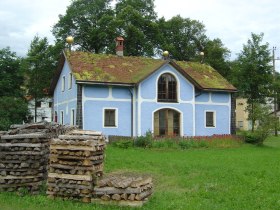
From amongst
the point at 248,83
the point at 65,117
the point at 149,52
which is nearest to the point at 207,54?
the point at 149,52

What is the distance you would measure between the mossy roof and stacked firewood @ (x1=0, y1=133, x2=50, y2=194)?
1608 centimetres

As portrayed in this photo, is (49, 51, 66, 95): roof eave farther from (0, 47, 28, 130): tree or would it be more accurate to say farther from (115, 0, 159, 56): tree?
(115, 0, 159, 56): tree

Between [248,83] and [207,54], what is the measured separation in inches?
410

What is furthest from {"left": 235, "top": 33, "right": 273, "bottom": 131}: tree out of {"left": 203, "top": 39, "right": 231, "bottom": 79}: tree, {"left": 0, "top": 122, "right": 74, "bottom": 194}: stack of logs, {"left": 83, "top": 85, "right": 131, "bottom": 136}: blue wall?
{"left": 0, "top": 122, "right": 74, "bottom": 194}: stack of logs

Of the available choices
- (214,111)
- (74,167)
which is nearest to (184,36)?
(214,111)

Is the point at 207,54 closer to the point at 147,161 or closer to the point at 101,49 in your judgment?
the point at 101,49

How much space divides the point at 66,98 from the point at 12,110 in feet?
26.1

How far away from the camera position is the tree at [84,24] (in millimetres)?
47906

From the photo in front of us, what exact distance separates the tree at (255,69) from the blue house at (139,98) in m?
6.96

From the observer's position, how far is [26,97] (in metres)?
43.7

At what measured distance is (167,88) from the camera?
30.8 meters

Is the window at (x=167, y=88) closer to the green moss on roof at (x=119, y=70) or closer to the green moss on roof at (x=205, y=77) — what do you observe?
the green moss on roof at (x=119, y=70)

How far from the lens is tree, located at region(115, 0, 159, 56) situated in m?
45.8

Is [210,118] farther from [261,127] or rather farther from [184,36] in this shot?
[184,36]
